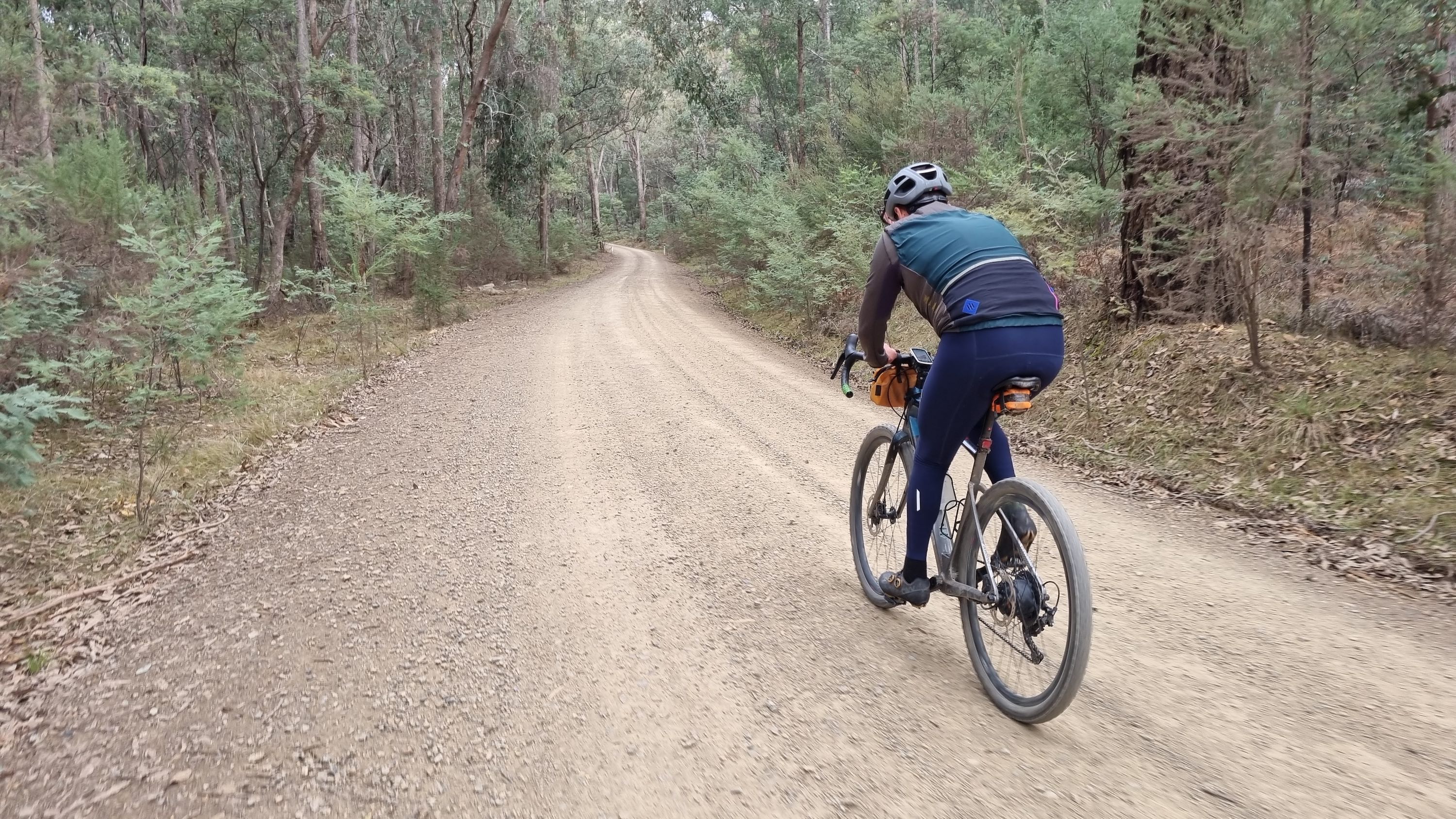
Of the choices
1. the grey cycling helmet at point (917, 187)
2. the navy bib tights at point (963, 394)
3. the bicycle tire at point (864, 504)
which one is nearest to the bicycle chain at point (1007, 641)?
the navy bib tights at point (963, 394)

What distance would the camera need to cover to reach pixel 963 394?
8.81 ft

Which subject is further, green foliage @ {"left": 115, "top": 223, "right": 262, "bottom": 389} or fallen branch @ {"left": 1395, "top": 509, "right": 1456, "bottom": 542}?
green foliage @ {"left": 115, "top": 223, "right": 262, "bottom": 389}

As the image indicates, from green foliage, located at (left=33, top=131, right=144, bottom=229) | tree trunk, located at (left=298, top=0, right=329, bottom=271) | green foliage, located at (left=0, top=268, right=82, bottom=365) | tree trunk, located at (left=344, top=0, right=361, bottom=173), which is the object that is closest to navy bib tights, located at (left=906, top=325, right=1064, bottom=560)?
green foliage, located at (left=0, top=268, right=82, bottom=365)

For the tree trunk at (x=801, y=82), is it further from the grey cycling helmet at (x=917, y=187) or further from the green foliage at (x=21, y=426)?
the green foliage at (x=21, y=426)

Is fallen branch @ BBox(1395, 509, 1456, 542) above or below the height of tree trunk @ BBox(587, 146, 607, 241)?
below

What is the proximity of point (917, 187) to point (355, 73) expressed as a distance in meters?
18.8

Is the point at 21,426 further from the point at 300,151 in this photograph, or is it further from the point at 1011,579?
the point at 300,151

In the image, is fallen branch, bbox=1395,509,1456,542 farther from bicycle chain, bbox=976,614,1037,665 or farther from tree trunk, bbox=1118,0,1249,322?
bicycle chain, bbox=976,614,1037,665

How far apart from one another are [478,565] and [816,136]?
845 inches

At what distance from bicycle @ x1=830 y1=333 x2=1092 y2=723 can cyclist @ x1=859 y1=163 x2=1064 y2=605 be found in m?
0.05

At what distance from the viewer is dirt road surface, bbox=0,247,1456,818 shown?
2352mm

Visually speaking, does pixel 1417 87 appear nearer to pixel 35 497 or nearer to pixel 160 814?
pixel 160 814

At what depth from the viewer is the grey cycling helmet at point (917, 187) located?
9.63 feet

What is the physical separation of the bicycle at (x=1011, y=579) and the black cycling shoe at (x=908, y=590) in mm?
48
